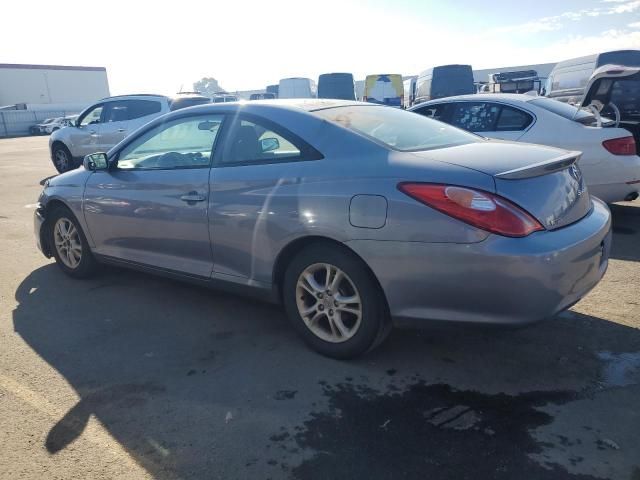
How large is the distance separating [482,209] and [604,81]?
18.1 ft

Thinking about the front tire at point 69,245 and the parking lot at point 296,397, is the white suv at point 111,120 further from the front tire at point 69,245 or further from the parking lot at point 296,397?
the parking lot at point 296,397

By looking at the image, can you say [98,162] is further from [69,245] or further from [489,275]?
[489,275]

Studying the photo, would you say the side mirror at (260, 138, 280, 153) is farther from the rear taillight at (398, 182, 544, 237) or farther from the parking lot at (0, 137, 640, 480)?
the parking lot at (0, 137, 640, 480)

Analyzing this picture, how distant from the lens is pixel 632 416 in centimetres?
263

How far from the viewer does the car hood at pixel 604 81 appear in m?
6.46

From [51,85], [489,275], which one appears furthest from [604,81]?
[51,85]

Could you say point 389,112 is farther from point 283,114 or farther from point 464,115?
point 464,115

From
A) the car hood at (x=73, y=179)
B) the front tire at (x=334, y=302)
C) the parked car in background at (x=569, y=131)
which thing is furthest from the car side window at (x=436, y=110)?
the front tire at (x=334, y=302)

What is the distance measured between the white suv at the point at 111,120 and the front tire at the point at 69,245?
24.3ft

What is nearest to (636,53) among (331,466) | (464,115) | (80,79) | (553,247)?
Answer: (464,115)

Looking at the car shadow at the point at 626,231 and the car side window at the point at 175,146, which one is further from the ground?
the car side window at the point at 175,146

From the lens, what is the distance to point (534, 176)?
112 inches

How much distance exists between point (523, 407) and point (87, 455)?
2154mm

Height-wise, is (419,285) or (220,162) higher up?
(220,162)
